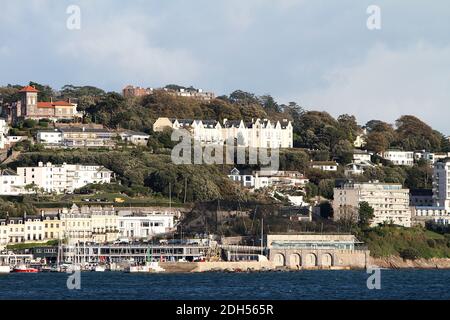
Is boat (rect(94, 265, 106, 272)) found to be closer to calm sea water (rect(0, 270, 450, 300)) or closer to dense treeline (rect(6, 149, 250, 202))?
calm sea water (rect(0, 270, 450, 300))

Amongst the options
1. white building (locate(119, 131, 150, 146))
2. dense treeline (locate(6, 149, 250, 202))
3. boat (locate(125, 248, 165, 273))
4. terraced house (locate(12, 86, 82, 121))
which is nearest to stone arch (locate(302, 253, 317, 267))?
boat (locate(125, 248, 165, 273))

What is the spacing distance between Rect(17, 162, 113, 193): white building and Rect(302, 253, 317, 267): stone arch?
19.5 metres

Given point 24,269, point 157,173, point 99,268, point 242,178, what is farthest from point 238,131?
point 24,269

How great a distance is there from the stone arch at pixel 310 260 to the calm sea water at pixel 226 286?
555 cm

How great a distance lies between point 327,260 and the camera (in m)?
72.9

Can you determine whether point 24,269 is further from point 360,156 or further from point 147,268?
point 360,156

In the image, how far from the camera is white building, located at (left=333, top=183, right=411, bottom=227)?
83.2 metres

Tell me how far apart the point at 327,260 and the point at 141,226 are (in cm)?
1189

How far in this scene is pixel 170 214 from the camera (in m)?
78.9

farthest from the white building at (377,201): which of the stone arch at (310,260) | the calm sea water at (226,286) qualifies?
the calm sea water at (226,286)

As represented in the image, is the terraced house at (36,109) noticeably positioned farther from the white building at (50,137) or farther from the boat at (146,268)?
the boat at (146,268)
